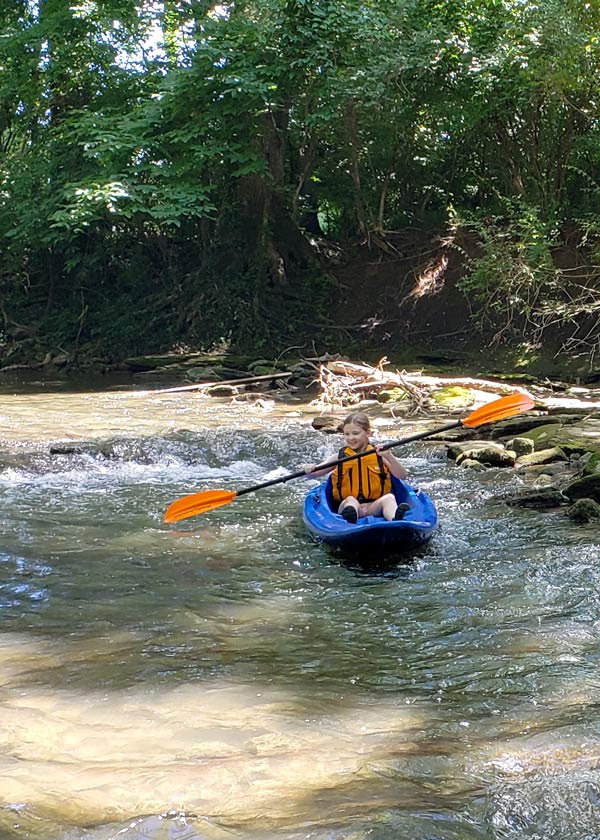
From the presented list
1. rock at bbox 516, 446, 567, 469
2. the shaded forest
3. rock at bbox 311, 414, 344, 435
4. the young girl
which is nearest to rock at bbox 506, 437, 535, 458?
rock at bbox 516, 446, 567, 469

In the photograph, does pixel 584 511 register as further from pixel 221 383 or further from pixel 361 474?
pixel 221 383

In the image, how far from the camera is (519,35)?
36.1ft

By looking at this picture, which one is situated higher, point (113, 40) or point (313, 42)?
point (113, 40)

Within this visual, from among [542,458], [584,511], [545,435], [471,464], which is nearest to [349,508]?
[584,511]

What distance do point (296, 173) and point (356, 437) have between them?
35.8 feet

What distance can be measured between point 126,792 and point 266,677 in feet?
3.01

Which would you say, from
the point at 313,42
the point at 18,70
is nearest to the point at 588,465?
the point at 313,42

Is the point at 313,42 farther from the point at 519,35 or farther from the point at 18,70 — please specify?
the point at 18,70

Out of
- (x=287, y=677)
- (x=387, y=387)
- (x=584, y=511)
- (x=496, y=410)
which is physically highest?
(x=496, y=410)

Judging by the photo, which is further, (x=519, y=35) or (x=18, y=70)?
(x=18, y=70)

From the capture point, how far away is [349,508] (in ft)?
15.8

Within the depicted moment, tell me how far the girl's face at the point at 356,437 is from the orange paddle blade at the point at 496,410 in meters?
1.02

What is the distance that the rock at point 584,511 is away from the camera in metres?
5.14

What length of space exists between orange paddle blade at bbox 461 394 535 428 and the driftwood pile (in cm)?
344
